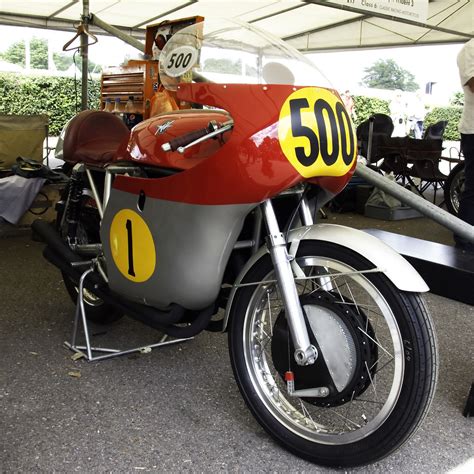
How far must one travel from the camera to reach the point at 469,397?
2.07 metres

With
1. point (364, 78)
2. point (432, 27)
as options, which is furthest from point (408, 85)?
point (432, 27)

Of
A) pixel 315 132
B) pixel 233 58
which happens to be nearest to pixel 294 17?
pixel 233 58

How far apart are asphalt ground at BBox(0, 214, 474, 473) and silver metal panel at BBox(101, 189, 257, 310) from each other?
1.39 feet

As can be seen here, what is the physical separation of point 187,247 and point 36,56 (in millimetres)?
17954

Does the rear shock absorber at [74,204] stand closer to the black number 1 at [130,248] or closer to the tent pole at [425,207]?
the black number 1 at [130,248]

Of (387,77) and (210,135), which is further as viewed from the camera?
(387,77)

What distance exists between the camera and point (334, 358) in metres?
1.71

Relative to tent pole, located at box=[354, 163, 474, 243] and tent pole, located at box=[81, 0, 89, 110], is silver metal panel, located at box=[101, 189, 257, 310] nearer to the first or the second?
tent pole, located at box=[354, 163, 474, 243]

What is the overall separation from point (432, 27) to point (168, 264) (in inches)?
354

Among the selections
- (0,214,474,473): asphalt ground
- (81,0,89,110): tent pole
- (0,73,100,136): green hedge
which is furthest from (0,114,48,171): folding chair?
(0,73,100,136): green hedge

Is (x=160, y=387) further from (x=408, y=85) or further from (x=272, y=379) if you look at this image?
(x=408, y=85)

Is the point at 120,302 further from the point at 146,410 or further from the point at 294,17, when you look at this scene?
the point at 294,17

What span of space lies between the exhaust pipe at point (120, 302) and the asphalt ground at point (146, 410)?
0.32 m

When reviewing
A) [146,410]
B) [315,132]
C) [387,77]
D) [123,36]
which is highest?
[387,77]
